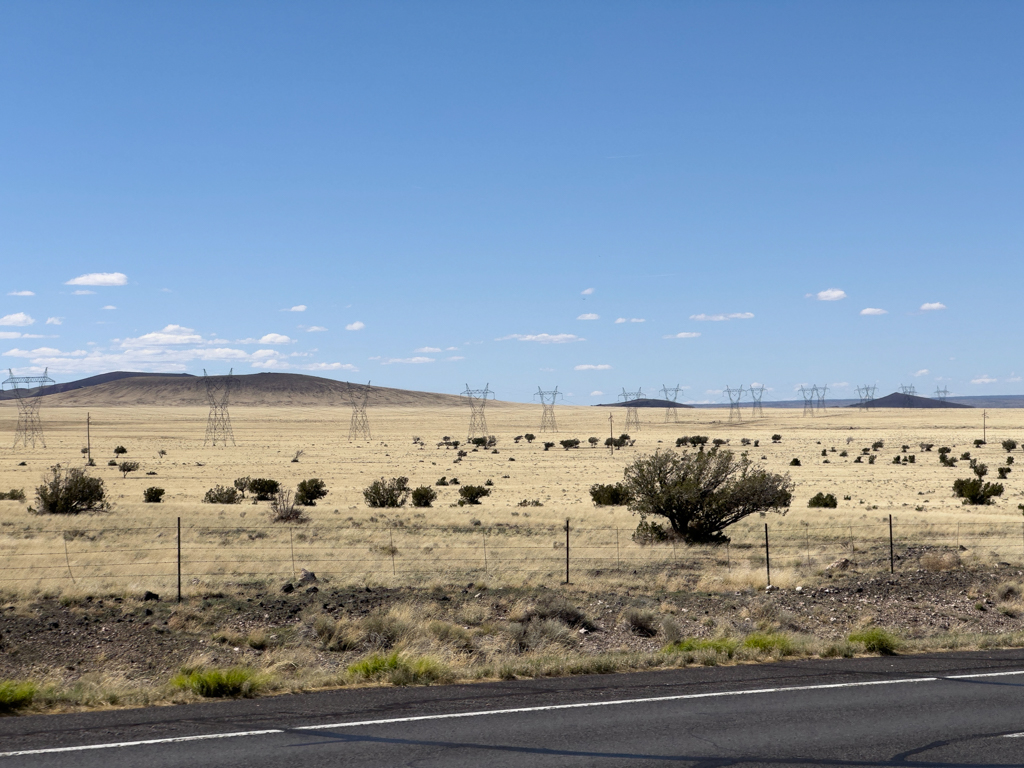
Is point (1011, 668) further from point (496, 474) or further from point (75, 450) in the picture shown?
point (75, 450)

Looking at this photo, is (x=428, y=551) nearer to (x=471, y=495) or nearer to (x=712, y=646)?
(x=712, y=646)

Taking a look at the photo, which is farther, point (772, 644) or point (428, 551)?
point (428, 551)

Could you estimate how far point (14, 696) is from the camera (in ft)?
33.4

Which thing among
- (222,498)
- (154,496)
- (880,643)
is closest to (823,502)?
(222,498)

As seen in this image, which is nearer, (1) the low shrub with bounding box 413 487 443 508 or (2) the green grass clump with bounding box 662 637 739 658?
(2) the green grass clump with bounding box 662 637 739 658

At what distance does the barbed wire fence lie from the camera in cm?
2306

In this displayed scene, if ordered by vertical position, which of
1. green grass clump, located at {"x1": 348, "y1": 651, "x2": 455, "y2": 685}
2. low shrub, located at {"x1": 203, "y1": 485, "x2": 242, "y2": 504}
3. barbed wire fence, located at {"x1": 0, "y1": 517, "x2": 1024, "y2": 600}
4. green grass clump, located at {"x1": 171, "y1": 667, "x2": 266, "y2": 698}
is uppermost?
green grass clump, located at {"x1": 171, "y1": 667, "x2": 266, "y2": 698}

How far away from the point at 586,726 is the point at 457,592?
11.5 metres

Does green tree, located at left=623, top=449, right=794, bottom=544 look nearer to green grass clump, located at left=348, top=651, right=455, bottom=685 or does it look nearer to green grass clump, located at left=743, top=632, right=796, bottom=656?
green grass clump, located at left=743, top=632, right=796, bottom=656

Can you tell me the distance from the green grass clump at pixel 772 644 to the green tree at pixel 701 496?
58.3 ft

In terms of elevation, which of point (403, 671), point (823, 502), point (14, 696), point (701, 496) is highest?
point (701, 496)

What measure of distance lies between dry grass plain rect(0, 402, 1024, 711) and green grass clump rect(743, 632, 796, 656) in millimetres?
56

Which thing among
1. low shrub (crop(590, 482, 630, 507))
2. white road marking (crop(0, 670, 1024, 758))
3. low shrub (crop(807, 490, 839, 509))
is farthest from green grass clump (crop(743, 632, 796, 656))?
low shrub (crop(807, 490, 839, 509))

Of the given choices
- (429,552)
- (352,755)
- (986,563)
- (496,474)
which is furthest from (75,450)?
(352,755)
